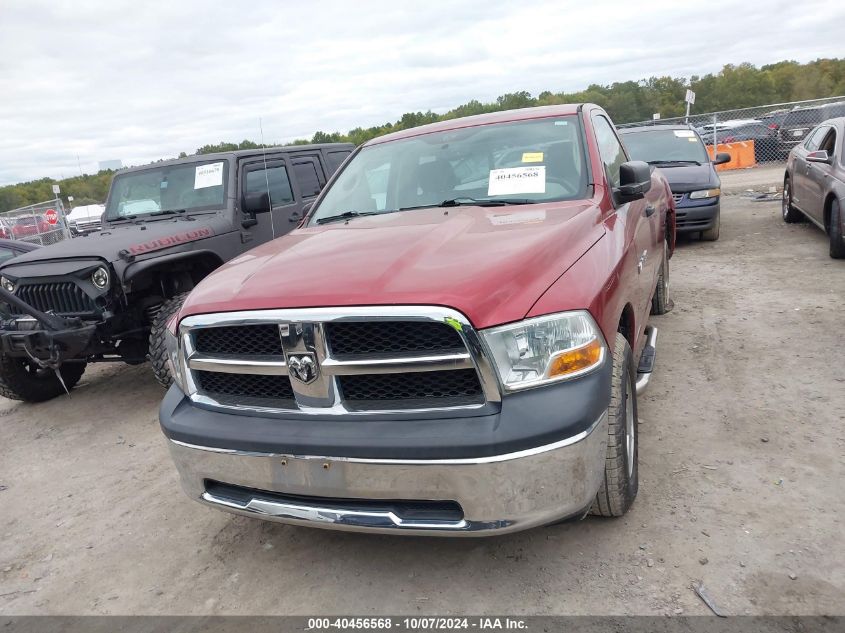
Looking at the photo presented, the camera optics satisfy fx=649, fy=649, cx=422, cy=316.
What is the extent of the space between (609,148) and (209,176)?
400 centimetres

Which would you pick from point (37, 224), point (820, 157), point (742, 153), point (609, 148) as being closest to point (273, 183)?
point (609, 148)

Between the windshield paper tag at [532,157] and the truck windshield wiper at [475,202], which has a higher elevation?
the windshield paper tag at [532,157]

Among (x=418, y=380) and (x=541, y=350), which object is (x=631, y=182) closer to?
(x=541, y=350)

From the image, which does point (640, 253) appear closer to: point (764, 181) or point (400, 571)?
point (400, 571)

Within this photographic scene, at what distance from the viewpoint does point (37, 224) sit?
17.1m

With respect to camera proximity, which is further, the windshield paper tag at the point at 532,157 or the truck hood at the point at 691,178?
the truck hood at the point at 691,178

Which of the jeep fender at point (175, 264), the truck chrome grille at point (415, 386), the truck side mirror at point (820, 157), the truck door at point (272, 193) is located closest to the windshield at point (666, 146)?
the truck side mirror at point (820, 157)

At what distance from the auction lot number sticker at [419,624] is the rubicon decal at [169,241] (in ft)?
11.8

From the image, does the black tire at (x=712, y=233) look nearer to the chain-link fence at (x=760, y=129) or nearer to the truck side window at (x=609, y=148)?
the truck side window at (x=609, y=148)

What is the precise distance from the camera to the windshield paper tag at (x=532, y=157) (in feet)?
11.7

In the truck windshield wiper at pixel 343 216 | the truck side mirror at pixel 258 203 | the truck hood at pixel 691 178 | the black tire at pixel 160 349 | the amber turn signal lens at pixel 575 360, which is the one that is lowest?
the black tire at pixel 160 349

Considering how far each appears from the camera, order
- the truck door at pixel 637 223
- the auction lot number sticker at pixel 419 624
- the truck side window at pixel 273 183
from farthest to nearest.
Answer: the truck side window at pixel 273 183 → the truck door at pixel 637 223 → the auction lot number sticker at pixel 419 624

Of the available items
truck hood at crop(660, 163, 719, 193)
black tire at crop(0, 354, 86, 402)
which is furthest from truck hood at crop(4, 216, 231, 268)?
truck hood at crop(660, 163, 719, 193)

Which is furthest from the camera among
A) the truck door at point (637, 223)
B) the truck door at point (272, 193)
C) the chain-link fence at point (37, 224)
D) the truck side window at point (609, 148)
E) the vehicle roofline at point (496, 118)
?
the chain-link fence at point (37, 224)
